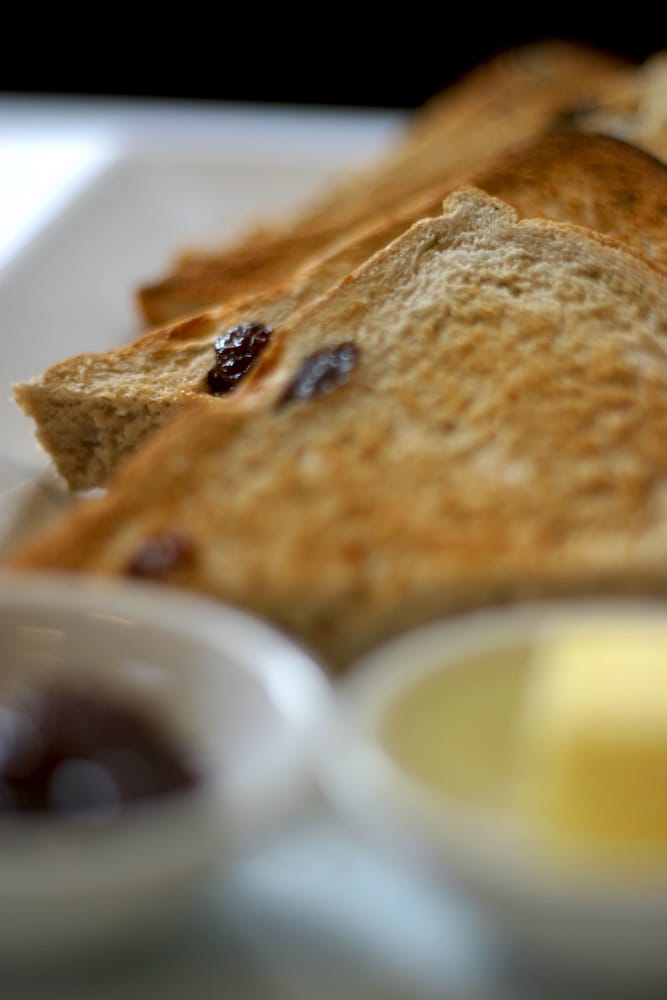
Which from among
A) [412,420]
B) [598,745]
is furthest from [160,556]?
[598,745]

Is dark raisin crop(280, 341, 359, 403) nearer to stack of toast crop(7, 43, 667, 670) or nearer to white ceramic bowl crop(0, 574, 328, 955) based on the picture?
stack of toast crop(7, 43, 667, 670)

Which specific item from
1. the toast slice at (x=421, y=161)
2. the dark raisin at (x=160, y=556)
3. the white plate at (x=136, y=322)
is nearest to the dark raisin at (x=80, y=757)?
the white plate at (x=136, y=322)

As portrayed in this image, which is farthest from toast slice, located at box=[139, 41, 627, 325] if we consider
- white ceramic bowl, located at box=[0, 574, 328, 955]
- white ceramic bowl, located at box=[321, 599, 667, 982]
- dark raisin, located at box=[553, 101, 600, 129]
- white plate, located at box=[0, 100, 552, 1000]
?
white ceramic bowl, located at box=[321, 599, 667, 982]

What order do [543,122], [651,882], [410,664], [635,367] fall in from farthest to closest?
1. [543,122]
2. [635,367]
3. [410,664]
4. [651,882]

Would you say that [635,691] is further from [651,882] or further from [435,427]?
[435,427]

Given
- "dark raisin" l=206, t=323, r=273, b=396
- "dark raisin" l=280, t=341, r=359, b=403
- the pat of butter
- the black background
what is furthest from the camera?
the black background

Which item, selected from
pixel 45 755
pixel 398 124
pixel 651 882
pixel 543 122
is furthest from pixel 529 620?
pixel 398 124

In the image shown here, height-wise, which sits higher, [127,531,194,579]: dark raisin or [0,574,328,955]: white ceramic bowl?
[127,531,194,579]: dark raisin

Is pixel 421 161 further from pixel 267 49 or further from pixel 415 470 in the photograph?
pixel 267 49
